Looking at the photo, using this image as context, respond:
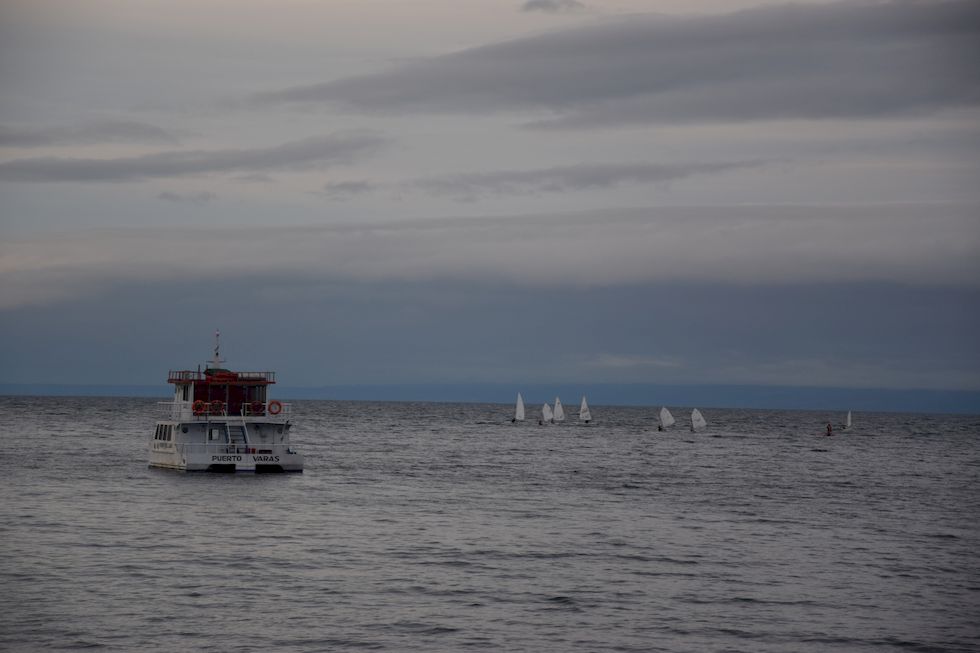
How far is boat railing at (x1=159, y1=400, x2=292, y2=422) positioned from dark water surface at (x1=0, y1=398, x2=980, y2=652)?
3723mm

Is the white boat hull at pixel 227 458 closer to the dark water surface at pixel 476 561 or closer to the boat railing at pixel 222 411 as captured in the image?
the dark water surface at pixel 476 561

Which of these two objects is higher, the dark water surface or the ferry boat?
the ferry boat

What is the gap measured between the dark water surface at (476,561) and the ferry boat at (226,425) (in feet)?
5.21

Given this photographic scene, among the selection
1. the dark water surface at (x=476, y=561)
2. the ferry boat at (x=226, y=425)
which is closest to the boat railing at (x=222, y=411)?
the ferry boat at (x=226, y=425)

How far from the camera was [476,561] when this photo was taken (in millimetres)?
42812

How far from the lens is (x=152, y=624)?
31438 mm

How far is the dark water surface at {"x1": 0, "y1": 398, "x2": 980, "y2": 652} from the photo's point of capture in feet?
104

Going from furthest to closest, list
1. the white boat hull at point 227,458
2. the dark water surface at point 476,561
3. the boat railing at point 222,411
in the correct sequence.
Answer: the boat railing at point 222,411, the white boat hull at point 227,458, the dark water surface at point 476,561

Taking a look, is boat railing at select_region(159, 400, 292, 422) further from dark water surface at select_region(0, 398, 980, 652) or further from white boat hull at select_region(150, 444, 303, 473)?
dark water surface at select_region(0, 398, 980, 652)

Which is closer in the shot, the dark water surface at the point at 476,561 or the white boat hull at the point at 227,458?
the dark water surface at the point at 476,561

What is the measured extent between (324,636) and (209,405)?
139 ft

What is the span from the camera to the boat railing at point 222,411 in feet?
233

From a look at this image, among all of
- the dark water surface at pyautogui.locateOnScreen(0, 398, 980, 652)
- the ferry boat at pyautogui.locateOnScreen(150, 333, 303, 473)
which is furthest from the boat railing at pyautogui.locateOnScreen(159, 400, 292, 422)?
the dark water surface at pyautogui.locateOnScreen(0, 398, 980, 652)

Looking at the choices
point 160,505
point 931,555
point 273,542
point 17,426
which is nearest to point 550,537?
point 273,542
